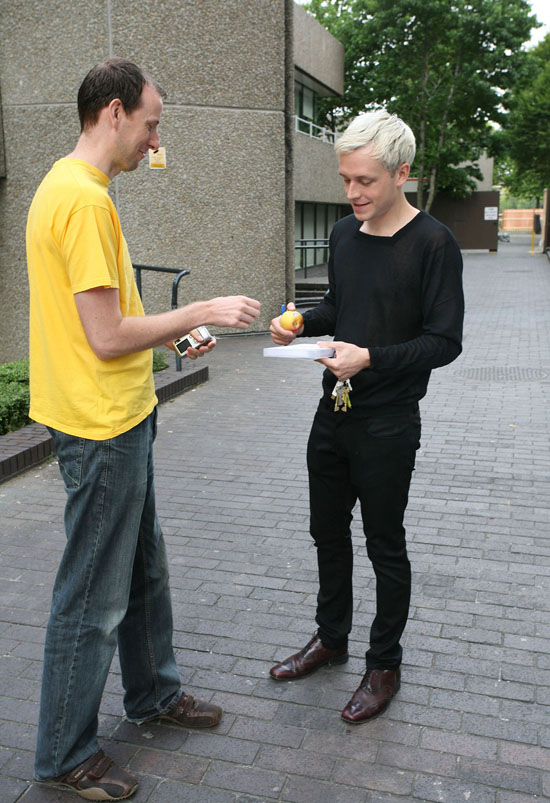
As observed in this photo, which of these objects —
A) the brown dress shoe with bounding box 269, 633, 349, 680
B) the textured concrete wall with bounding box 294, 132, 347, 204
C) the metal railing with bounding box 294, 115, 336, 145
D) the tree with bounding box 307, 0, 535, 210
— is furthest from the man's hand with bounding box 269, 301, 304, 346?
the tree with bounding box 307, 0, 535, 210

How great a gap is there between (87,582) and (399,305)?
133 centimetres

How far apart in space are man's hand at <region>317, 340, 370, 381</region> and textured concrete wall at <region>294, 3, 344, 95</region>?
83.7 ft

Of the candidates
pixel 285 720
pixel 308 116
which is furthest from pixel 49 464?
pixel 308 116

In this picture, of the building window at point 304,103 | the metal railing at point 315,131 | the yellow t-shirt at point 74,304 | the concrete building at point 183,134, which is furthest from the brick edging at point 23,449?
the building window at point 304,103

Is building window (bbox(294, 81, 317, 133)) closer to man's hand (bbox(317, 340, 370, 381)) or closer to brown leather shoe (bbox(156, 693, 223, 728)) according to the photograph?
man's hand (bbox(317, 340, 370, 381))

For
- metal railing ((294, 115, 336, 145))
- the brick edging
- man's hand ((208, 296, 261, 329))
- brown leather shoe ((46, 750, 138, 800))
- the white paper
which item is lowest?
brown leather shoe ((46, 750, 138, 800))

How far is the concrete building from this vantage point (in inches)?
415

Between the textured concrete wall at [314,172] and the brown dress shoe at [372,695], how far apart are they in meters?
20.3

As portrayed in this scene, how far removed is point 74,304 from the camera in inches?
90.5

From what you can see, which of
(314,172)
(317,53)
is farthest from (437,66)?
(314,172)

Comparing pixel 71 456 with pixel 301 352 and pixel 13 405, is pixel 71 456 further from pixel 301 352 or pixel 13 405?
pixel 13 405

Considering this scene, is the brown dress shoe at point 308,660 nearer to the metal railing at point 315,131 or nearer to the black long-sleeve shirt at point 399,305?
the black long-sleeve shirt at point 399,305

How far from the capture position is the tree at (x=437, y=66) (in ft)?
109

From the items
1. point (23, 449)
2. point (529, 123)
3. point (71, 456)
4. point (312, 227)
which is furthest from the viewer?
point (529, 123)
